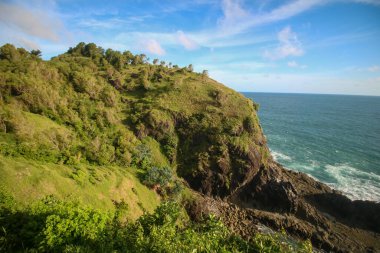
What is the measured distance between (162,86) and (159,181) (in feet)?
125

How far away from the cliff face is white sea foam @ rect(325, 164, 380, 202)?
648cm

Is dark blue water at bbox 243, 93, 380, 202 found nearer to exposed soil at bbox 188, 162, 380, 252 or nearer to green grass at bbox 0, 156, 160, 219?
exposed soil at bbox 188, 162, 380, 252

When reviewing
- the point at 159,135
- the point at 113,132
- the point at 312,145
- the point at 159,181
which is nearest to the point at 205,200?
the point at 159,181

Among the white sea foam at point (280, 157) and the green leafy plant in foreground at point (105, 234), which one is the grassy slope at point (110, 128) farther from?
the white sea foam at point (280, 157)

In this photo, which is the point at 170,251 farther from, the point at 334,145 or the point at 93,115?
the point at 334,145

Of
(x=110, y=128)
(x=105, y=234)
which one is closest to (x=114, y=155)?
(x=110, y=128)

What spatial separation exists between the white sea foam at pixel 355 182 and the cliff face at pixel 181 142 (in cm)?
648

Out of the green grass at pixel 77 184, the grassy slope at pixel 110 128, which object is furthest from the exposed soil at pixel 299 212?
the green grass at pixel 77 184

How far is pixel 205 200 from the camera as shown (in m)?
50.7

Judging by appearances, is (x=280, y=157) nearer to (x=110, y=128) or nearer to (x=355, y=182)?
(x=355, y=182)

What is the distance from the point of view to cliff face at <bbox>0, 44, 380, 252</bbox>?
42.2 metres

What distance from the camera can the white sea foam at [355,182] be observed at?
6053cm

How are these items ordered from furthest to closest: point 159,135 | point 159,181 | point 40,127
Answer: point 159,135, point 159,181, point 40,127

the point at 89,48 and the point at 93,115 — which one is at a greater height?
the point at 89,48
